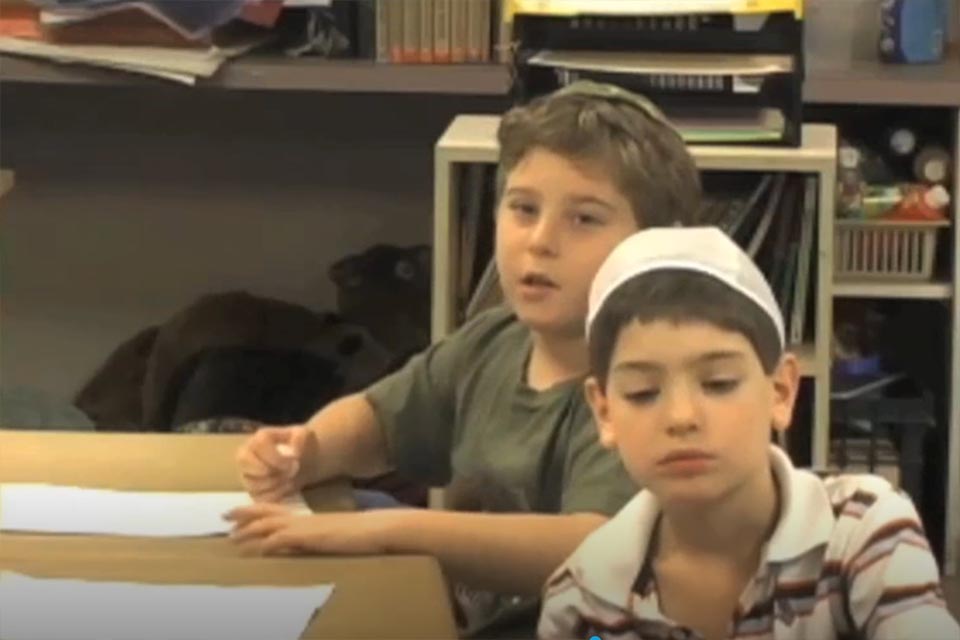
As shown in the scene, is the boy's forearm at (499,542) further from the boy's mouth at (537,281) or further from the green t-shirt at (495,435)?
the boy's mouth at (537,281)

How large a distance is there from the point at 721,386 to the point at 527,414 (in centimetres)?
37

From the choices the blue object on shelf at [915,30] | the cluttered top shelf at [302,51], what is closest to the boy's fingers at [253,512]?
the cluttered top shelf at [302,51]

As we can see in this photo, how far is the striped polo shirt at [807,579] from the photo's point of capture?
1261 mm

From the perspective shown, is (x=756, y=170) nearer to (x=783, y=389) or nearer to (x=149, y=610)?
(x=783, y=389)

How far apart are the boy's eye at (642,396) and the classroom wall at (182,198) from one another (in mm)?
2098

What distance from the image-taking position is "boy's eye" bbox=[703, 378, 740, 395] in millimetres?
1288

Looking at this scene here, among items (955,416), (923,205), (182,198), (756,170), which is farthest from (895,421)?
(182,198)

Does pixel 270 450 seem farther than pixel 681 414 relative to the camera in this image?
Yes

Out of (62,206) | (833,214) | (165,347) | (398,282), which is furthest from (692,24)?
(62,206)

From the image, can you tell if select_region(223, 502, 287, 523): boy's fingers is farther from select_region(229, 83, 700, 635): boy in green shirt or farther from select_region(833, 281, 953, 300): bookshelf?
select_region(833, 281, 953, 300): bookshelf

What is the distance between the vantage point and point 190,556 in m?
1.41

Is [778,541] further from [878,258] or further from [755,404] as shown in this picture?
[878,258]

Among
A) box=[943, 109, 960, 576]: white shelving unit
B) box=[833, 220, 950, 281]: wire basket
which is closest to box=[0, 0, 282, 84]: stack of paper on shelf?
box=[833, 220, 950, 281]: wire basket

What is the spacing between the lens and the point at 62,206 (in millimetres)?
3488
